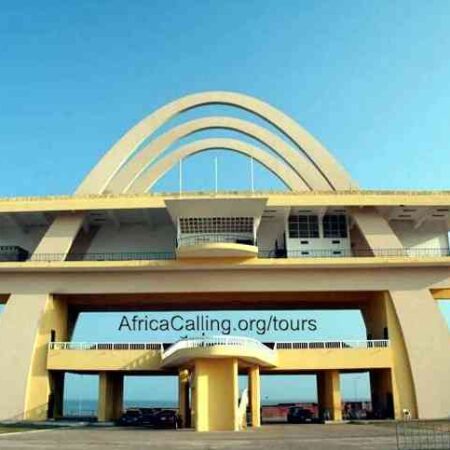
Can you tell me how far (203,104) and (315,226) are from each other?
15139mm

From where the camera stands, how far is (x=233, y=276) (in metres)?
41.2

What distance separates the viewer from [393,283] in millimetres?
40969

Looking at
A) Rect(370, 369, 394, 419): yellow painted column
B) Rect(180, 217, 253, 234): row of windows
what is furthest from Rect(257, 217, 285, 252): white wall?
Rect(370, 369, 394, 419): yellow painted column

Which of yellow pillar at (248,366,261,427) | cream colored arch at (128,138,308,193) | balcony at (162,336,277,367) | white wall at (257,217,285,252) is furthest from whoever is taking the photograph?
cream colored arch at (128,138,308,193)

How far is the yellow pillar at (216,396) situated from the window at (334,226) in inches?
616

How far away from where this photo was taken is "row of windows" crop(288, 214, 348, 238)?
43.6 metres

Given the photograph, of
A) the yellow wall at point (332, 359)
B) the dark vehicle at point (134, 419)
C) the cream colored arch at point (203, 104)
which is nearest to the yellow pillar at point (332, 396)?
the yellow wall at point (332, 359)

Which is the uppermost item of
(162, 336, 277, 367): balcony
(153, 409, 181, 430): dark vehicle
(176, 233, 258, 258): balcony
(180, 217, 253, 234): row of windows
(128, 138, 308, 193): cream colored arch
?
(128, 138, 308, 193): cream colored arch

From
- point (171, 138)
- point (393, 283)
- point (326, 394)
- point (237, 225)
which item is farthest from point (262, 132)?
point (326, 394)

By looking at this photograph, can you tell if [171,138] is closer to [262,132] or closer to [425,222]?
[262,132]

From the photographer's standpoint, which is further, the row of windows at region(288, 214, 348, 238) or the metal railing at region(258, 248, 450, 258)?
the row of windows at region(288, 214, 348, 238)

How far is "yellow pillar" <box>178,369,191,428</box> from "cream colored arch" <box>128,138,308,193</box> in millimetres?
17494

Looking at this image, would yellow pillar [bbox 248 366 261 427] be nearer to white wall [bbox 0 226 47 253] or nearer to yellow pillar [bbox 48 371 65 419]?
yellow pillar [bbox 48 371 65 419]

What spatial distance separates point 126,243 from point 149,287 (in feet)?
20.9
